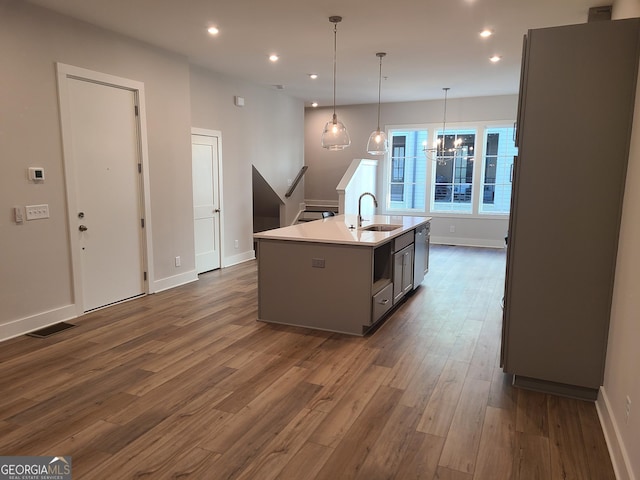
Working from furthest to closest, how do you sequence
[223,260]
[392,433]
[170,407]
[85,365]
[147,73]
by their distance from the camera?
[223,260], [147,73], [85,365], [170,407], [392,433]

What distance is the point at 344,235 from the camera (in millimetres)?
4113

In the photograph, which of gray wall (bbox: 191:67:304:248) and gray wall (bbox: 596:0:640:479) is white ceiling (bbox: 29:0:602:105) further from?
gray wall (bbox: 596:0:640:479)

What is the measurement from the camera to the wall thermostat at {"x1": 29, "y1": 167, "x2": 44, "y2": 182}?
381 centimetres

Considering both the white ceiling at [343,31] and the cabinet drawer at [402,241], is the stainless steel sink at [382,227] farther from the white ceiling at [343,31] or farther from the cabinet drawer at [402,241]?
the white ceiling at [343,31]

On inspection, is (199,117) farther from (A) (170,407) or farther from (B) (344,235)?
(A) (170,407)

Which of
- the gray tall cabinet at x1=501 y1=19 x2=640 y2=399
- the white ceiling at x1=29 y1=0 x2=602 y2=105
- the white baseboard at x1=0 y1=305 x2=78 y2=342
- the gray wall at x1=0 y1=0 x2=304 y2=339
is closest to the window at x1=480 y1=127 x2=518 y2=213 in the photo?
the white ceiling at x1=29 y1=0 x2=602 y2=105

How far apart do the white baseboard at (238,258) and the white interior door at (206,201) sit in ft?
0.60

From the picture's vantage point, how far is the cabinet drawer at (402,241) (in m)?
4.42

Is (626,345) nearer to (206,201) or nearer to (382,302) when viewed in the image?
(382,302)

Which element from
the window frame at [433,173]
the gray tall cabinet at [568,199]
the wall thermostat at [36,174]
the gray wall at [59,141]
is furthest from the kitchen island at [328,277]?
the window frame at [433,173]

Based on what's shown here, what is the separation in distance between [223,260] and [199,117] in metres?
2.15

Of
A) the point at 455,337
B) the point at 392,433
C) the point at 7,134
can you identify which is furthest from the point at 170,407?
the point at 7,134

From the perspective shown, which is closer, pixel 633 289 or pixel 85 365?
pixel 633 289

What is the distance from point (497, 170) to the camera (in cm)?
865
